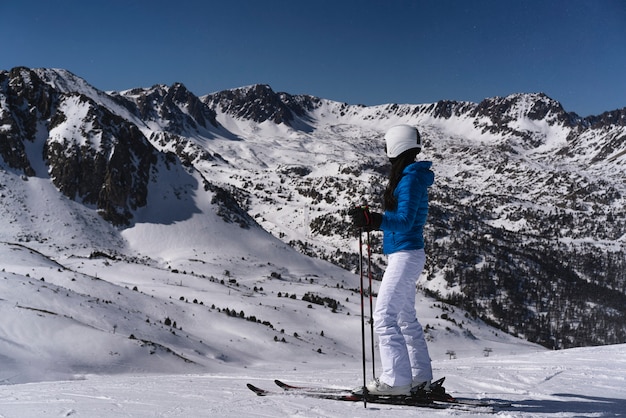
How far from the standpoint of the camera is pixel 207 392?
7.75 meters

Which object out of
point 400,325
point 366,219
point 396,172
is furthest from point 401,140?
point 400,325

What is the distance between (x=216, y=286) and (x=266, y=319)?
1324 cm

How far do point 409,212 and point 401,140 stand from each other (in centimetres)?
108

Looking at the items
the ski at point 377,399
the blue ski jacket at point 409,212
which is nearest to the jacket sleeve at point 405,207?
the blue ski jacket at point 409,212

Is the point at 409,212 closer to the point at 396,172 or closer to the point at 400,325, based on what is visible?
the point at 396,172

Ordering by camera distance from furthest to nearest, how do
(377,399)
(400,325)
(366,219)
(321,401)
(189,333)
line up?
(189,333) < (400,325) < (321,401) < (377,399) < (366,219)

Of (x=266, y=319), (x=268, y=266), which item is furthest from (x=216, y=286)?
(x=268, y=266)

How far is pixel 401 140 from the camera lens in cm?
675

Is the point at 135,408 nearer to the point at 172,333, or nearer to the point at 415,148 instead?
the point at 415,148

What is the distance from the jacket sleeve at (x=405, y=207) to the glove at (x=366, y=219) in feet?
0.26

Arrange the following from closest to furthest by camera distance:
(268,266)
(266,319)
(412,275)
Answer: (412,275) → (266,319) → (268,266)

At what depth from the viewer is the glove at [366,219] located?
6.41m

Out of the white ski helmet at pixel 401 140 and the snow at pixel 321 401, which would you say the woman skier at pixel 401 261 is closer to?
the white ski helmet at pixel 401 140

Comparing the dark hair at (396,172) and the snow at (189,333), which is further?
the snow at (189,333)
